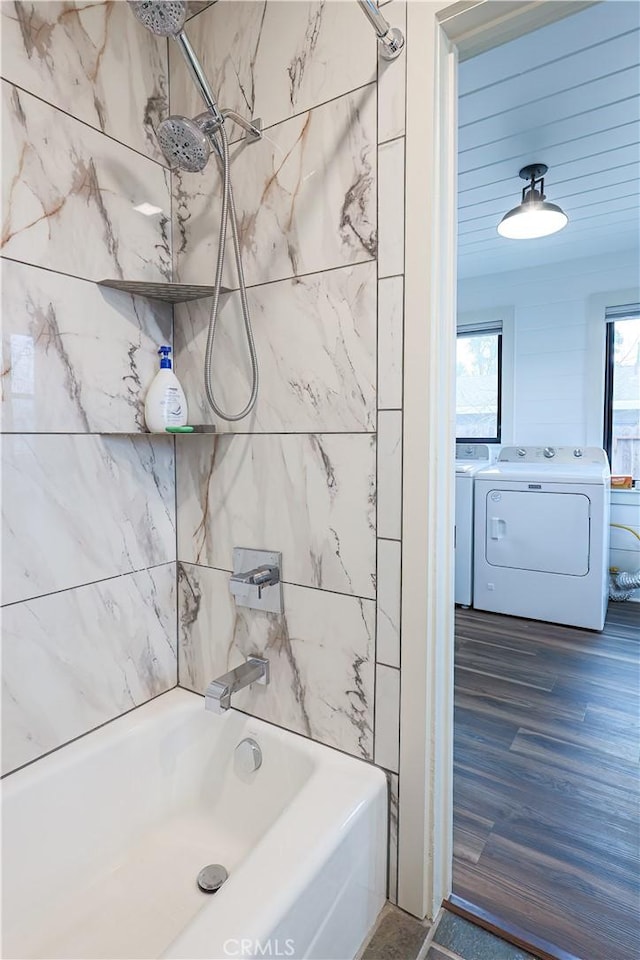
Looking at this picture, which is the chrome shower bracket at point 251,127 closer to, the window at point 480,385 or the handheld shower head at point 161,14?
the handheld shower head at point 161,14

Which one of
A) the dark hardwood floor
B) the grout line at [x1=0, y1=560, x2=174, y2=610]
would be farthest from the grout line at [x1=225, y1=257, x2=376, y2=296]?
the dark hardwood floor

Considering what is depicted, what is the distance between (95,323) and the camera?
129cm

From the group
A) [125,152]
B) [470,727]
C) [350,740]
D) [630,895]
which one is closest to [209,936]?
[350,740]

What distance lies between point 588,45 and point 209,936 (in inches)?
99.1

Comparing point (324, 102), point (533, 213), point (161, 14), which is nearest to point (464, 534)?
point (533, 213)

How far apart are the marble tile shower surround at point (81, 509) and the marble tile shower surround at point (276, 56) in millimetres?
938

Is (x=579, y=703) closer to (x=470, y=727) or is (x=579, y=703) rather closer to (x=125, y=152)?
(x=470, y=727)

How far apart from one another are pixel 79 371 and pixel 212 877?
1.30 m

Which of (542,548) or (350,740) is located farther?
(542,548)

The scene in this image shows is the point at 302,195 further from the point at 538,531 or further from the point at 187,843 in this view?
the point at 538,531

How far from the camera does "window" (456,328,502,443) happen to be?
3.94 metres

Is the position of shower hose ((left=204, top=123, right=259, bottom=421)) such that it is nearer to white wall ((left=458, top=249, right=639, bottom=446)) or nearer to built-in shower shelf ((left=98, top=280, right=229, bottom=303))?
built-in shower shelf ((left=98, top=280, right=229, bottom=303))

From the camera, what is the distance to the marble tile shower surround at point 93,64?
1.11 m

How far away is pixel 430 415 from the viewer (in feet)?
3.54
